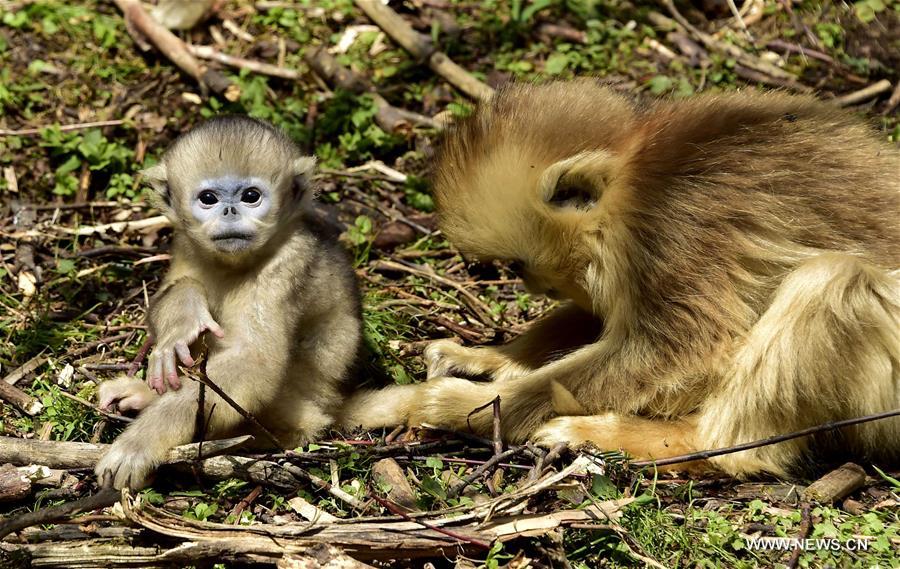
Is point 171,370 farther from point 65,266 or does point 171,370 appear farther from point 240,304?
point 65,266

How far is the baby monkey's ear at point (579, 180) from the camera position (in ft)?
16.5

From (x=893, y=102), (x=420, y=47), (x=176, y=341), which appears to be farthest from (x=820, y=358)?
(x=420, y=47)

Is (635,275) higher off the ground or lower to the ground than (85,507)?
higher

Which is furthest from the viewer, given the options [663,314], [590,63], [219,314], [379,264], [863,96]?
[590,63]

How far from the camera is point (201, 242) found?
5.13m

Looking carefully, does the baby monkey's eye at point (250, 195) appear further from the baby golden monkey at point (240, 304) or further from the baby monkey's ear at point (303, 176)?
the baby monkey's ear at point (303, 176)

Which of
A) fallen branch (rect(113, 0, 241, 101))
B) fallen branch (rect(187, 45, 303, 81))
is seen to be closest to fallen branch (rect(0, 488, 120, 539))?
fallen branch (rect(113, 0, 241, 101))

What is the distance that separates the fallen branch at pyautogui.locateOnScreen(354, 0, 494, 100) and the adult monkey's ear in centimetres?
356

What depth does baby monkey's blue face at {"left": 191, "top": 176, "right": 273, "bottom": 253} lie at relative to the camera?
16.4ft

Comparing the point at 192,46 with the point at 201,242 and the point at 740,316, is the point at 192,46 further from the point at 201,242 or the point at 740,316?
the point at 740,316

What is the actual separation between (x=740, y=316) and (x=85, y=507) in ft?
10.8

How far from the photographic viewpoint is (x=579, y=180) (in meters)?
5.09

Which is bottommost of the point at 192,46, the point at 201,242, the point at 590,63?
the point at 201,242

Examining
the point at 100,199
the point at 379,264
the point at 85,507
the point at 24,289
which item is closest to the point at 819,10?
the point at 379,264
